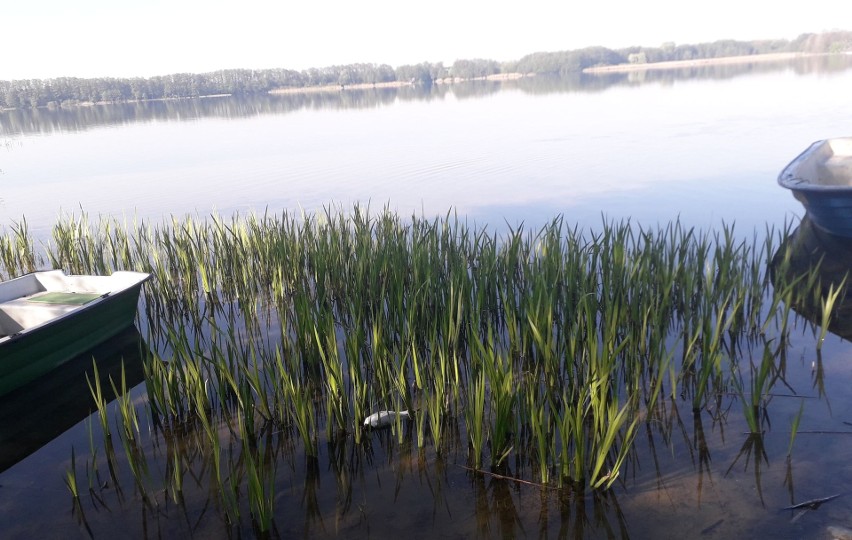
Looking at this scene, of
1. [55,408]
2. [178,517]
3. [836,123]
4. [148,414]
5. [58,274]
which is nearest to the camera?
[178,517]

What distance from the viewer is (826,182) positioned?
Answer: 1005 centimetres

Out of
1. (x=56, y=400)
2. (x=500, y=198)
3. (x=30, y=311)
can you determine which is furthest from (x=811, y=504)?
(x=500, y=198)

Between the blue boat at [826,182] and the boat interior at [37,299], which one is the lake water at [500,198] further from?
the boat interior at [37,299]

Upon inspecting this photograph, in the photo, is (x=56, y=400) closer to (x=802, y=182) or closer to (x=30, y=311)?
(x=30, y=311)

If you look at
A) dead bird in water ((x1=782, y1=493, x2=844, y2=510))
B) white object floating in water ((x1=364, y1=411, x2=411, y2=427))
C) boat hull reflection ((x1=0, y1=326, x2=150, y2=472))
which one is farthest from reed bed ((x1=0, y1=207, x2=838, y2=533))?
dead bird in water ((x1=782, y1=493, x2=844, y2=510))

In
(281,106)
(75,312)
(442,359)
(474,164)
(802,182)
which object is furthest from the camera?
(281,106)

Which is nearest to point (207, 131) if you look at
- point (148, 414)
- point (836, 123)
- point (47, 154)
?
point (47, 154)

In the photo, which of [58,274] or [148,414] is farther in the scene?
[58,274]

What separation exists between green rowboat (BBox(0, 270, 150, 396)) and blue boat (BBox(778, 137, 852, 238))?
25.8 ft

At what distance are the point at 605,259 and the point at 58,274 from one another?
5.37 metres

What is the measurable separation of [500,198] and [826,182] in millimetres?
5832

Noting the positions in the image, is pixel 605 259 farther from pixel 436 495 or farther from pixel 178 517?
pixel 178 517

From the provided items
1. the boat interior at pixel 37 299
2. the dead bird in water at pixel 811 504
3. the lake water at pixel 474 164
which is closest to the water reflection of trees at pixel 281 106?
the lake water at pixel 474 164

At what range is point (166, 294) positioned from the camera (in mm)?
6484
